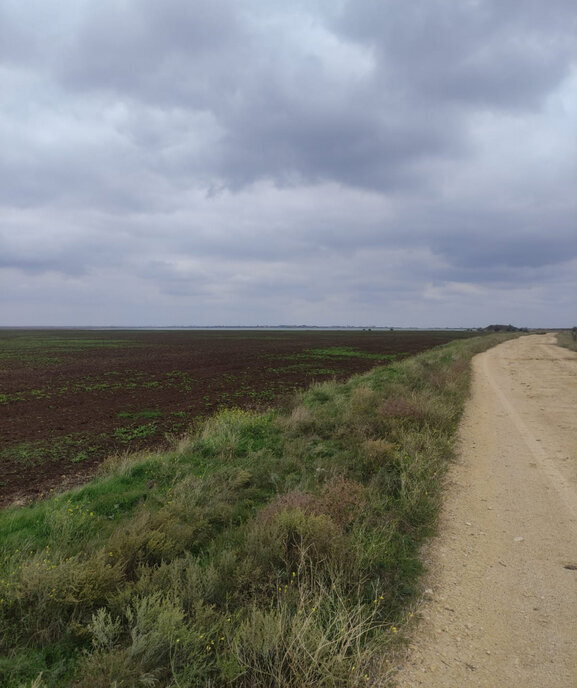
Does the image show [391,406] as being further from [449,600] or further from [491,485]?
[449,600]

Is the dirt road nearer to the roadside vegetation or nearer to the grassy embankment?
the grassy embankment

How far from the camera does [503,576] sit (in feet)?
13.4

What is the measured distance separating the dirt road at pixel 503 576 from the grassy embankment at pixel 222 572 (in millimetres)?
320

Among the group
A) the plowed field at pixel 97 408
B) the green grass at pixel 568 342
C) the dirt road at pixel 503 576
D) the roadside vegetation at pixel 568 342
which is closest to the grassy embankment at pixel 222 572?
the dirt road at pixel 503 576

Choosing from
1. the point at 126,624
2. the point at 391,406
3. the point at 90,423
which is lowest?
the point at 90,423

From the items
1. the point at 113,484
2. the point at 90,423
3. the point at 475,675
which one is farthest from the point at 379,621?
the point at 90,423

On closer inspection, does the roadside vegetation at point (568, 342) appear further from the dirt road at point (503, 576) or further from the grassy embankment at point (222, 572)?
the grassy embankment at point (222, 572)

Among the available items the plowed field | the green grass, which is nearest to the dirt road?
the plowed field

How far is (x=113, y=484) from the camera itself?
7.16 metres

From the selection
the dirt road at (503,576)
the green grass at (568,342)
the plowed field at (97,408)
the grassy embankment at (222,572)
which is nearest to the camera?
the grassy embankment at (222,572)

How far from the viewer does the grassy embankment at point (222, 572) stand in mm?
2885

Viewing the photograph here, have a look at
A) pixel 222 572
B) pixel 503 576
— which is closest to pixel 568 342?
pixel 503 576

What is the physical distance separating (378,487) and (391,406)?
13.9ft

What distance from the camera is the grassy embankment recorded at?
288 centimetres
